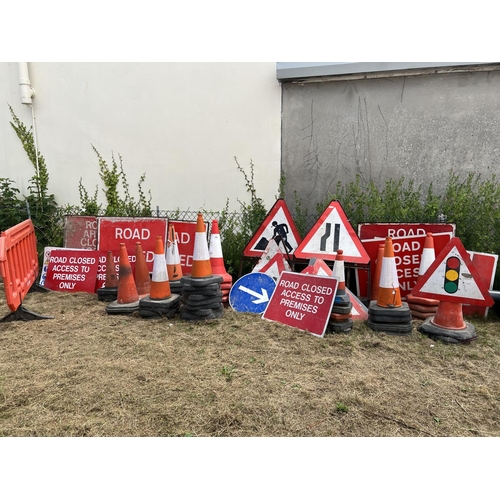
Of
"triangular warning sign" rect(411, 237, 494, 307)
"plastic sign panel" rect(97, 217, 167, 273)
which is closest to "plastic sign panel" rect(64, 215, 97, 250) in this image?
"plastic sign panel" rect(97, 217, 167, 273)

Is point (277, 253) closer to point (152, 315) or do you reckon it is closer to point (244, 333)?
point (244, 333)

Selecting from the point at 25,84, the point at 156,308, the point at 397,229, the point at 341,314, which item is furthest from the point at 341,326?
the point at 25,84

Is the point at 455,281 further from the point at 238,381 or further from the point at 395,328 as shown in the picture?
the point at 238,381

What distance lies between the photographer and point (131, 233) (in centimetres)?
553

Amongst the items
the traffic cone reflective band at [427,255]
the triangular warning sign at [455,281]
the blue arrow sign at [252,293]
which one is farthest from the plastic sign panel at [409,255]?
the blue arrow sign at [252,293]

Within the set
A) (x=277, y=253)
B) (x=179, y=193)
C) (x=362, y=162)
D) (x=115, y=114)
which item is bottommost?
(x=277, y=253)

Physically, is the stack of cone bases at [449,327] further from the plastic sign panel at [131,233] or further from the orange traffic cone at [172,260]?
the plastic sign panel at [131,233]

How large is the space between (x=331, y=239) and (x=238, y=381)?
241 cm

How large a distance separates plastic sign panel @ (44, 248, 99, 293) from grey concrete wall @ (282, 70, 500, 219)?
11.8 feet

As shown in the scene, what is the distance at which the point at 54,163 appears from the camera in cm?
838

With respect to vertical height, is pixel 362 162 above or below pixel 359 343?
above

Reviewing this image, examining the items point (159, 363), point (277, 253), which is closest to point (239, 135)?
point (277, 253)

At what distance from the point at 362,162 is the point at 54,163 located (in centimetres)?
666

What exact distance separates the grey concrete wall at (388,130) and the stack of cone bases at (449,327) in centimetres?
307
